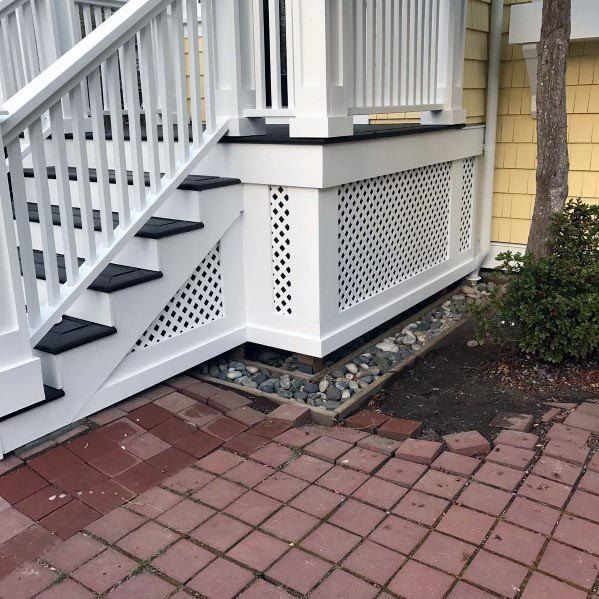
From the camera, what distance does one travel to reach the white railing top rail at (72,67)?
8.02ft

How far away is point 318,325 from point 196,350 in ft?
2.08

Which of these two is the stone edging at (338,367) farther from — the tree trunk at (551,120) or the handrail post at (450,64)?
the handrail post at (450,64)

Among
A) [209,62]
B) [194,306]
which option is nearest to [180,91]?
[209,62]

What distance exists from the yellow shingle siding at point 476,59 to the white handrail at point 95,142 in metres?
2.07

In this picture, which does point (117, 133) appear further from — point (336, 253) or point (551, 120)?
point (551, 120)

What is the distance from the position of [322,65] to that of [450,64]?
1.53m

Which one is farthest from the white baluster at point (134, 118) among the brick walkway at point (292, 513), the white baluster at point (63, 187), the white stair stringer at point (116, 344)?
the brick walkway at point (292, 513)

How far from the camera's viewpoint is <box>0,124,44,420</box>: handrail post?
245 cm

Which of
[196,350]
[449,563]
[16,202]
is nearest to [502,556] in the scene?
[449,563]

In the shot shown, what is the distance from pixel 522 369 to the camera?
11.5ft

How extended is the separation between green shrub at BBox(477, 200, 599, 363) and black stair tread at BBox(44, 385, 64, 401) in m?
2.16

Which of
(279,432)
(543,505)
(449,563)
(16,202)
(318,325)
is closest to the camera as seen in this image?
(449,563)

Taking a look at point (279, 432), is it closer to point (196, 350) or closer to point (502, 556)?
point (196, 350)

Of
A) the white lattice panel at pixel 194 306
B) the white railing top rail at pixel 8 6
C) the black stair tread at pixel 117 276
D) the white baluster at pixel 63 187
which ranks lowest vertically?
the white lattice panel at pixel 194 306
